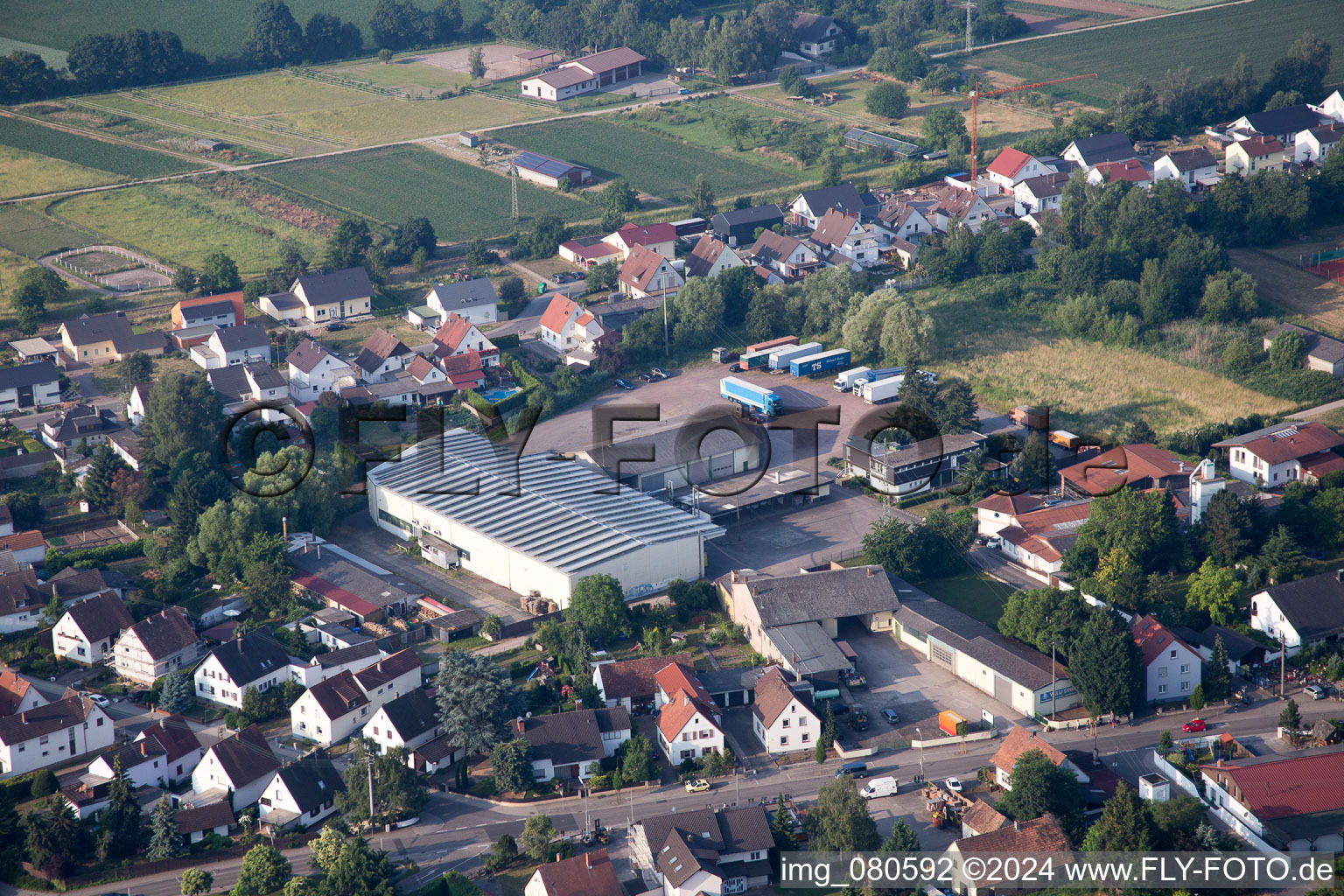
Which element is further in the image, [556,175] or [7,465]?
[556,175]

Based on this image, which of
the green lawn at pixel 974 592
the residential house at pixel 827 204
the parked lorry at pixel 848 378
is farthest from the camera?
the residential house at pixel 827 204

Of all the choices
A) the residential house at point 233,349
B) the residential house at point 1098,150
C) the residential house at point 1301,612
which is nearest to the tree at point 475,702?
the residential house at point 1301,612

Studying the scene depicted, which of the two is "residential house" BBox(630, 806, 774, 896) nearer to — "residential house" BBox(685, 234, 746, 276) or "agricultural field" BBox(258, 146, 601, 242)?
"residential house" BBox(685, 234, 746, 276)

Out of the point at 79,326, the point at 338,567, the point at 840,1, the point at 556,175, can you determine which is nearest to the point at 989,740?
the point at 338,567

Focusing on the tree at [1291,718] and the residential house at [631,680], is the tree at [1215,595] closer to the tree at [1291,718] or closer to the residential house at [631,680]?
the tree at [1291,718]

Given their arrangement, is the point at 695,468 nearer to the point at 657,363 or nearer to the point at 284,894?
the point at 657,363

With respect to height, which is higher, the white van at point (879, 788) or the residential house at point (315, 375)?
the residential house at point (315, 375)

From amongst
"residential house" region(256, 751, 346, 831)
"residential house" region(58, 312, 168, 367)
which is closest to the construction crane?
"residential house" region(58, 312, 168, 367)
